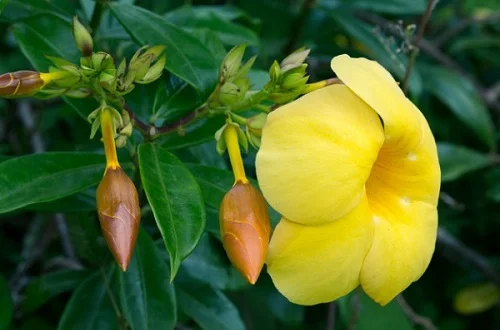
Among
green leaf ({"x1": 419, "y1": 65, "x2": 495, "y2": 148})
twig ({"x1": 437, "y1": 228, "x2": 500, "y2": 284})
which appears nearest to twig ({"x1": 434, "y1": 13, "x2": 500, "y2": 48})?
green leaf ({"x1": 419, "y1": 65, "x2": 495, "y2": 148})

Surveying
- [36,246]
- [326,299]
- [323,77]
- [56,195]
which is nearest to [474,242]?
[323,77]

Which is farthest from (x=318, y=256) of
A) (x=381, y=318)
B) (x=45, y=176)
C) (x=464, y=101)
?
(x=464, y=101)

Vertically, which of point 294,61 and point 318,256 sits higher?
point 294,61

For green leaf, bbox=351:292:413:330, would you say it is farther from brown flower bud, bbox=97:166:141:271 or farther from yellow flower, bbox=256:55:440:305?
brown flower bud, bbox=97:166:141:271

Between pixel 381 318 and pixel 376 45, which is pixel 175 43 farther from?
pixel 381 318

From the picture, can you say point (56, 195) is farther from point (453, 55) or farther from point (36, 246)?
point (453, 55)
